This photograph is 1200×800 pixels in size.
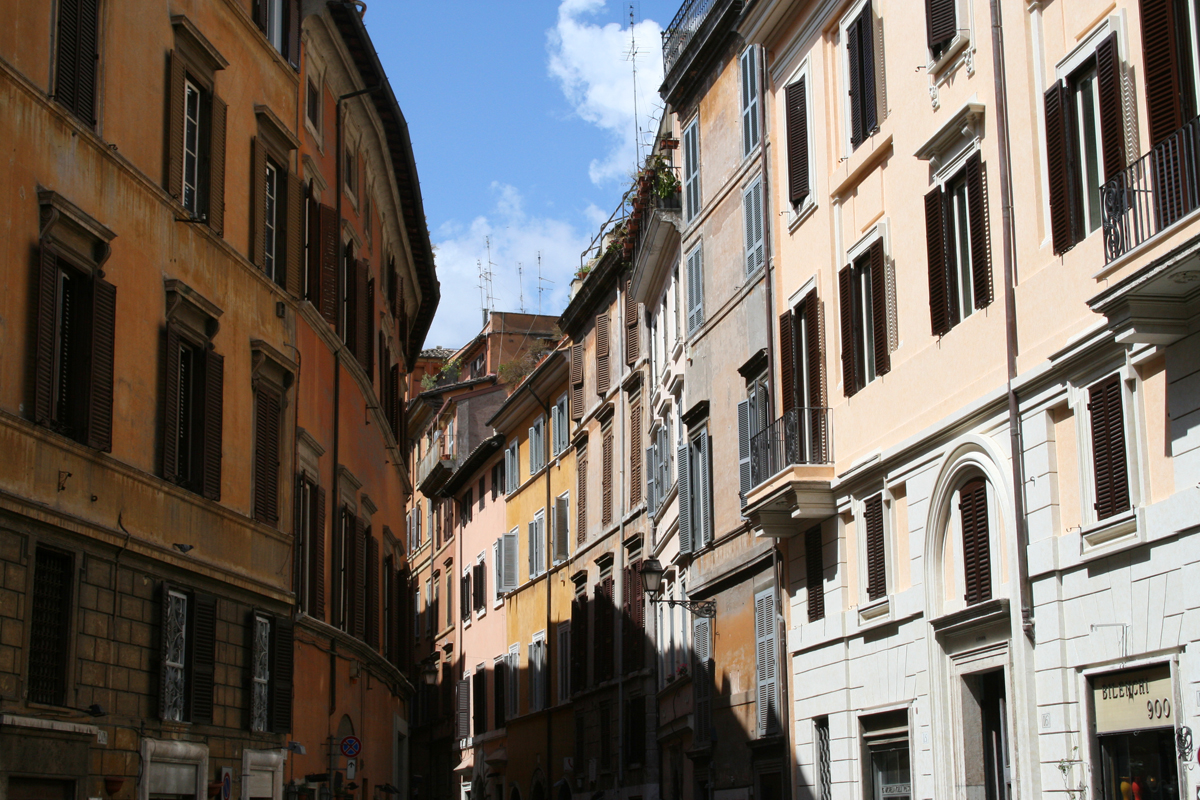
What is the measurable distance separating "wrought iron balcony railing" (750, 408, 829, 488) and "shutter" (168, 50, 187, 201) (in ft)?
26.9

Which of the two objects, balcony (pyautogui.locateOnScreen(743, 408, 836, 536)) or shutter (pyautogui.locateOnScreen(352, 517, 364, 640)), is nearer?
balcony (pyautogui.locateOnScreen(743, 408, 836, 536))

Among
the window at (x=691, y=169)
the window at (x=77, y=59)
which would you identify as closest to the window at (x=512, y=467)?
the window at (x=691, y=169)

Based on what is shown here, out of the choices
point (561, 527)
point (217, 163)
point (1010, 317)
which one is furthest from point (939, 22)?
point (561, 527)

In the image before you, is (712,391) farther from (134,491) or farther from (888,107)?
(134,491)

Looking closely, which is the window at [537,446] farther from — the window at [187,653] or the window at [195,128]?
the window at [187,653]

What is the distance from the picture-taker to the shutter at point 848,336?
18.9m

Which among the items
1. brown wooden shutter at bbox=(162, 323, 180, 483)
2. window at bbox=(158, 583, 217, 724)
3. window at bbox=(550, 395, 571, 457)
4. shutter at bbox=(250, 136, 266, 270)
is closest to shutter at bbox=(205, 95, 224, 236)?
shutter at bbox=(250, 136, 266, 270)

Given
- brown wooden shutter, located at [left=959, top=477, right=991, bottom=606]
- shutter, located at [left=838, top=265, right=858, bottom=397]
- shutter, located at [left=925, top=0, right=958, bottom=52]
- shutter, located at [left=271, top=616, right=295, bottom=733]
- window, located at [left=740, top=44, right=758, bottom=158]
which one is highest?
window, located at [left=740, top=44, right=758, bottom=158]

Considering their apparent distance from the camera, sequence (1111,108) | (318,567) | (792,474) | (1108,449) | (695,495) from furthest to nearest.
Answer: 1. (695,495)
2. (318,567)
3. (792,474)
4. (1108,449)
5. (1111,108)

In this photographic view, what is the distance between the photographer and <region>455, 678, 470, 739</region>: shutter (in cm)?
5059

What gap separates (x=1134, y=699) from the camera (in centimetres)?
1260

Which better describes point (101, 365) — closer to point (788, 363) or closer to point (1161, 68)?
point (788, 363)

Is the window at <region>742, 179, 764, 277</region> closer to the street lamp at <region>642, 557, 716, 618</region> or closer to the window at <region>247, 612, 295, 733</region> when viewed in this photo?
the street lamp at <region>642, 557, 716, 618</region>

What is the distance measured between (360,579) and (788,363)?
1072 cm
